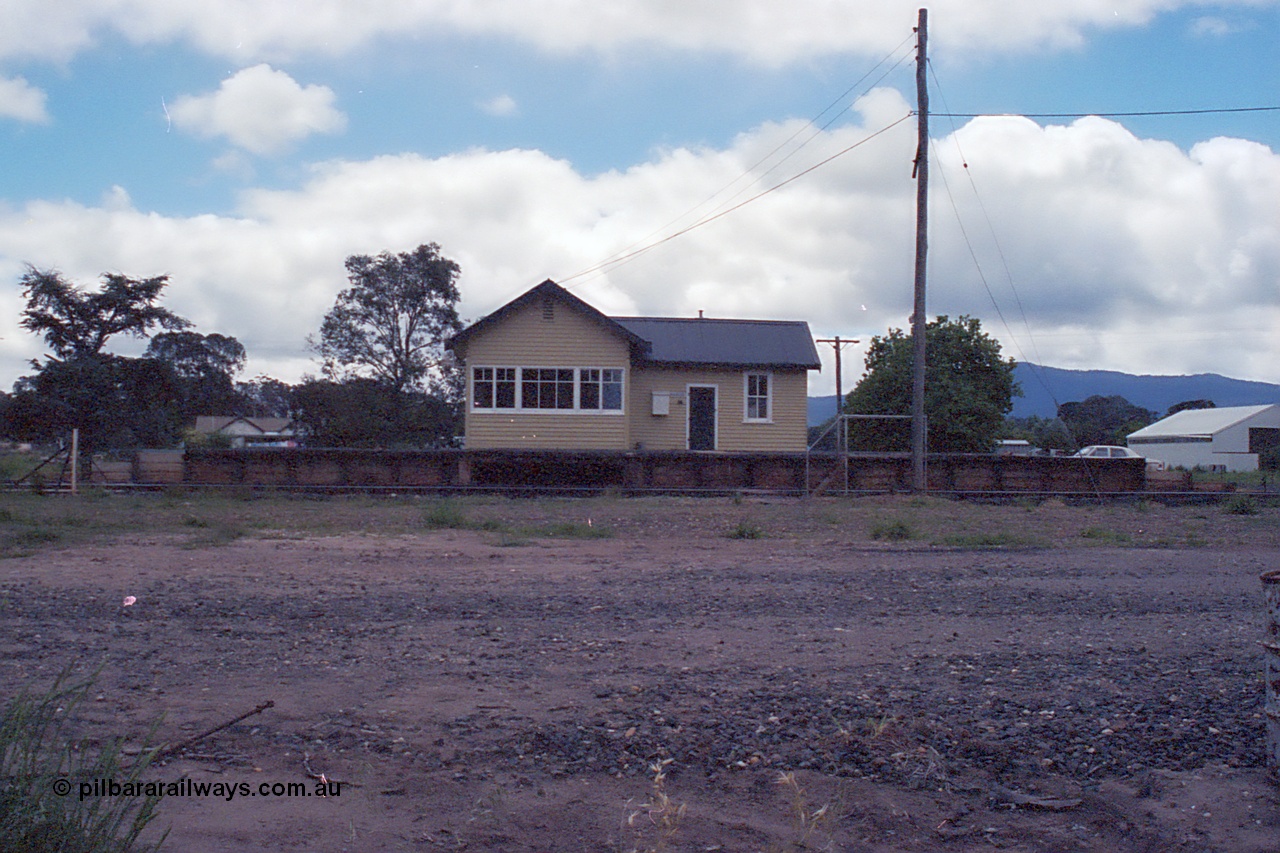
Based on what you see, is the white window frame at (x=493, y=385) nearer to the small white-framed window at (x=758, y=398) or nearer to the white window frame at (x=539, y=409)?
the white window frame at (x=539, y=409)

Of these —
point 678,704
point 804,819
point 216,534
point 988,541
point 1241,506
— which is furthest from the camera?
point 1241,506

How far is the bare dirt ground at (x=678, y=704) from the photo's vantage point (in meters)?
4.05

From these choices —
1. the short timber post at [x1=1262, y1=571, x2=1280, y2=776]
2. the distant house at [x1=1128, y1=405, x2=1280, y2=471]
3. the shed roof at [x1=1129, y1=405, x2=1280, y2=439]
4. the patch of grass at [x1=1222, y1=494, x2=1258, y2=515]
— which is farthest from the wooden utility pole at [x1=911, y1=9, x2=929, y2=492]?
the shed roof at [x1=1129, y1=405, x2=1280, y2=439]

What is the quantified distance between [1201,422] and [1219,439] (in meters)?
4.62

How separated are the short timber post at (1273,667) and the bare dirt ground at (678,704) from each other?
0.17 m

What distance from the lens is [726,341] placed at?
30234mm

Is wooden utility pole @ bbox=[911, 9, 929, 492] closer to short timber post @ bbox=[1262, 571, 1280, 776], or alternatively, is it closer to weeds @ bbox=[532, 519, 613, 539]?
weeds @ bbox=[532, 519, 613, 539]

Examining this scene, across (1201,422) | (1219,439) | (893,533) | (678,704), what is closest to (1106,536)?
(893,533)

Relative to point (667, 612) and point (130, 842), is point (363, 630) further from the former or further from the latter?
point (130, 842)

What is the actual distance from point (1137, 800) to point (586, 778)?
2.36 metres

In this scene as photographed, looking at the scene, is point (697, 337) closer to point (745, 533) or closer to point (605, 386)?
point (605, 386)

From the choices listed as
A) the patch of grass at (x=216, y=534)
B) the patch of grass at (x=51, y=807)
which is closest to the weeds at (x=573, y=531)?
the patch of grass at (x=216, y=534)

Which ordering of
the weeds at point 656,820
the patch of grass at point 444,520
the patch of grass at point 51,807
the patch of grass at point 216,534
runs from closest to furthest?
the patch of grass at point 51,807
the weeds at point 656,820
the patch of grass at point 216,534
the patch of grass at point 444,520

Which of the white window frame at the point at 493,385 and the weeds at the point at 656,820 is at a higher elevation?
the white window frame at the point at 493,385
